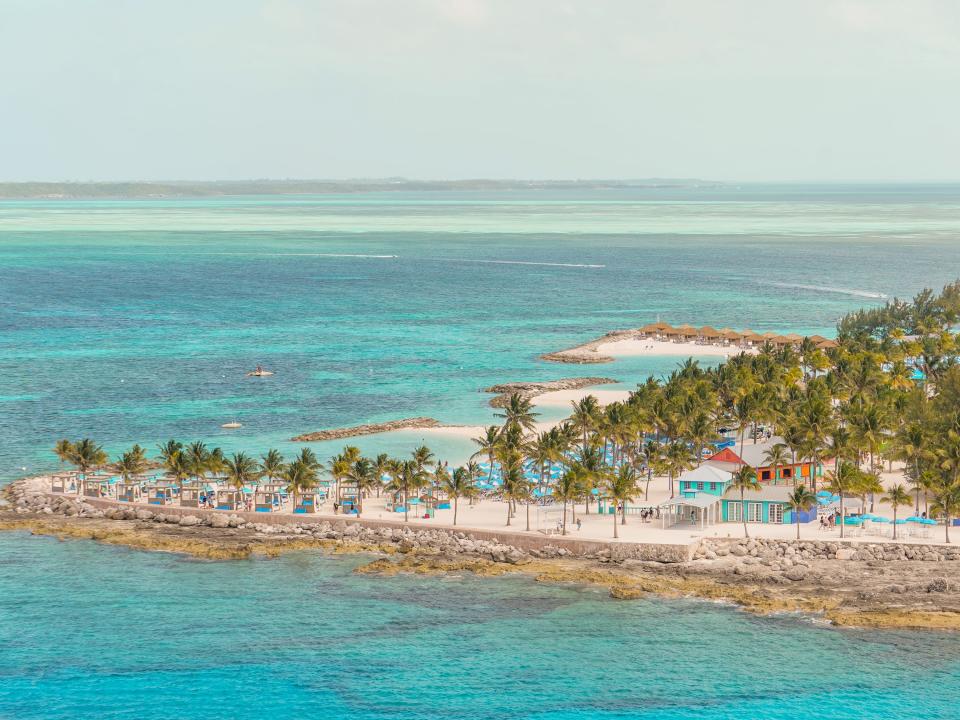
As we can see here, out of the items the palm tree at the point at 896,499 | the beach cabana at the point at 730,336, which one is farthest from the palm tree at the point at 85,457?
the beach cabana at the point at 730,336

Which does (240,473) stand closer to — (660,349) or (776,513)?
(776,513)

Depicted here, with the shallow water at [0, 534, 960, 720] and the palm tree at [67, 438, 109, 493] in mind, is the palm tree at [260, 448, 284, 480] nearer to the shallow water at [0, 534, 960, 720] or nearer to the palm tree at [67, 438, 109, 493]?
the shallow water at [0, 534, 960, 720]

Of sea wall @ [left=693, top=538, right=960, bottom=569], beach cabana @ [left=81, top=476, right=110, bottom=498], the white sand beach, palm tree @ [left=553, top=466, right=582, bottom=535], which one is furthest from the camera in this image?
the white sand beach

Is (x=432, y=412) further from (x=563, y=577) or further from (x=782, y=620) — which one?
(x=782, y=620)

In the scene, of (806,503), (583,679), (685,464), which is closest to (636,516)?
(685,464)

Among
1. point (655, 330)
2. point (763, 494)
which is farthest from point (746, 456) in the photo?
point (655, 330)

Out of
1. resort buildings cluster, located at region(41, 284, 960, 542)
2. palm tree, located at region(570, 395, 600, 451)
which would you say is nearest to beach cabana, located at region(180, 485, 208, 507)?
resort buildings cluster, located at region(41, 284, 960, 542)
